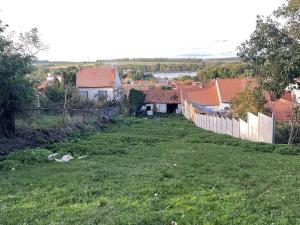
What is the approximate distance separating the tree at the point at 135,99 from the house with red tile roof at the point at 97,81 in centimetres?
283

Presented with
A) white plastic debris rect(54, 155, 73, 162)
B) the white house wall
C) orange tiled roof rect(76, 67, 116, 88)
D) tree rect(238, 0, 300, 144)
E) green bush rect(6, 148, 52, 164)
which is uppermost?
tree rect(238, 0, 300, 144)

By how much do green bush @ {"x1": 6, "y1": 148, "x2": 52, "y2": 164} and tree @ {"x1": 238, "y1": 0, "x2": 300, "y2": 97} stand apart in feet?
25.3

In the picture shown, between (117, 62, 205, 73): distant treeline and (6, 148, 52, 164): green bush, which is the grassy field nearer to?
(6, 148, 52, 164): green bush

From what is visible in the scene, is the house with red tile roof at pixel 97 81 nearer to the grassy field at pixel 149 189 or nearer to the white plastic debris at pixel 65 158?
the white plastic debris at pixel 65 158

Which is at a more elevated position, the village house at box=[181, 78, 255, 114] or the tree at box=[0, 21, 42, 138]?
the tree at box=[0, 21, 42, 138]

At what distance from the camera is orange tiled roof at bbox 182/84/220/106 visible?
2590 inches

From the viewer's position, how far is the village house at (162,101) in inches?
2685

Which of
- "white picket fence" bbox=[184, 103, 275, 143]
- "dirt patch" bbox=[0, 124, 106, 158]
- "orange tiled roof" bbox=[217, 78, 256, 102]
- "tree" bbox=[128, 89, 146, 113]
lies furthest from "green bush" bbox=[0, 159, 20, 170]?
"orange tiled roof" bbox=[217, 78, 256, 102]

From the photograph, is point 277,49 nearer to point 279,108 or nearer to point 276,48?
point 276,48

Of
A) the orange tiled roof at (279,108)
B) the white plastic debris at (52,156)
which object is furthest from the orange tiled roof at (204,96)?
the white plastic debris at (52,156)

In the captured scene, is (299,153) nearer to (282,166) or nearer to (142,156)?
(282,166)

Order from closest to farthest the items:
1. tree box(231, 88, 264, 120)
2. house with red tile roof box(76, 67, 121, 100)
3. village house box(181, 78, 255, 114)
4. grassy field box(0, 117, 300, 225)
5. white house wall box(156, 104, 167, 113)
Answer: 1. grassy field box(0, 117, 300, 225)
2. tree box(231, 88, 264, 120)
3. village house box(181, 78, 255, 114)
4. house with red tile roof box(76, 67, 121, 100)
5. white house wall box(156, 104, 167, 113)

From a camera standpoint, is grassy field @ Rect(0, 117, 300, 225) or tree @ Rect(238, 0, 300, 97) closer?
grassy field @ Rect(0, 117, 300, 225)

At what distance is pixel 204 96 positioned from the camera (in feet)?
220
